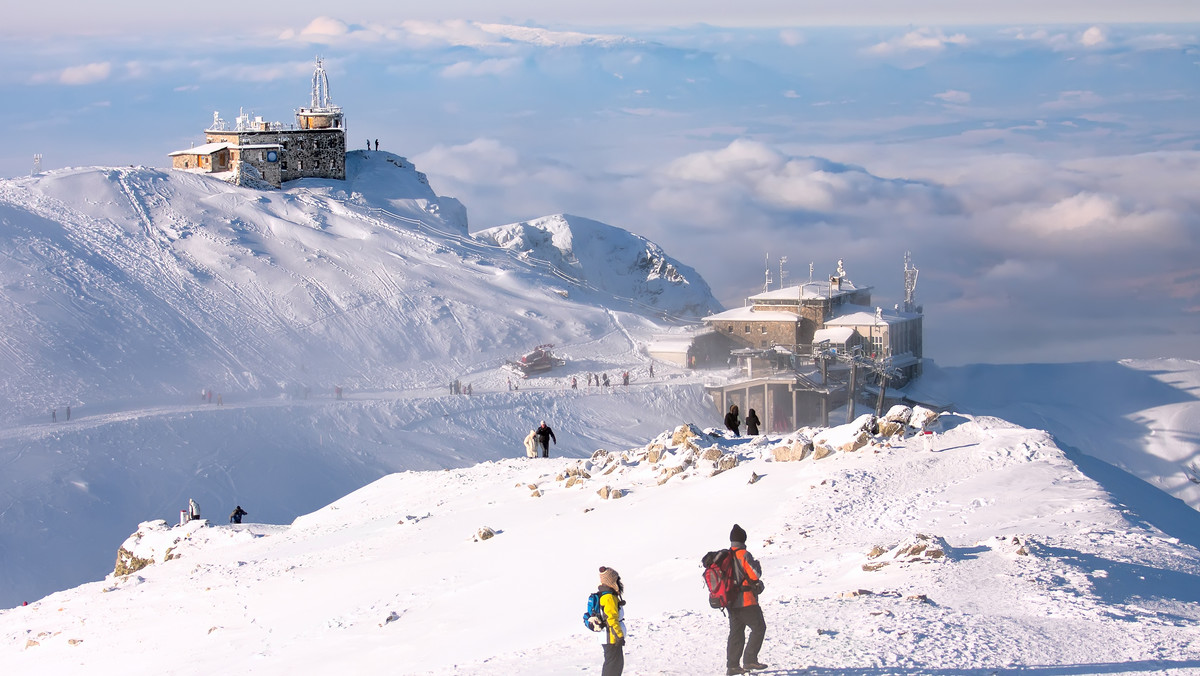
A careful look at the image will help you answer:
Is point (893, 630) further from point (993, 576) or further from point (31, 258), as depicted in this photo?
point (31, 258)

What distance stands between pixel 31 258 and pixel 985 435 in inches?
1969

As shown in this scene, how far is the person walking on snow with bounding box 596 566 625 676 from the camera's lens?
9.85 metres

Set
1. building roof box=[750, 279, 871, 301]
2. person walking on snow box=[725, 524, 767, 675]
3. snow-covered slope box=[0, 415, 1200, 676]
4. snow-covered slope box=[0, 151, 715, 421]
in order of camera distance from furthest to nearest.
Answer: building roof box=[750, 279, 871, 301] < snow-covered slope box=[0, 151, 715, 421] < snow-covered slope box=[0, 415, 1200, 676] < person walking on snow box=[725, 524, 767, 675]

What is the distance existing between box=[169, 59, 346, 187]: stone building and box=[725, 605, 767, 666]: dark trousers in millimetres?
69204

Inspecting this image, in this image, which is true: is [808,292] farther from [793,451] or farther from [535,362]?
[793,451]

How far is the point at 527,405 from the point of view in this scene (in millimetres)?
51750

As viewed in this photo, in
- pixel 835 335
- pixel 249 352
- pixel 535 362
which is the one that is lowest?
pixel 535 362

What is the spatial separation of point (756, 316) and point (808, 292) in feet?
13.3

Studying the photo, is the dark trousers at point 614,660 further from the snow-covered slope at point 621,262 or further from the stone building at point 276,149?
the snow-covered slope at point 621,262

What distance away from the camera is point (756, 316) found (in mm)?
68375

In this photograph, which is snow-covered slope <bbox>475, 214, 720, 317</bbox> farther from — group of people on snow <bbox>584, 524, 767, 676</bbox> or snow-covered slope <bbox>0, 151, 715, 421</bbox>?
group of people on snow <bbox>584, 524, 767, 676</bbox>

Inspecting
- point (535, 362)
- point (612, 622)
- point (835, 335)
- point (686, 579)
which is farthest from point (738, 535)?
point (835, 335)

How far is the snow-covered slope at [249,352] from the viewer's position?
39.3 meters

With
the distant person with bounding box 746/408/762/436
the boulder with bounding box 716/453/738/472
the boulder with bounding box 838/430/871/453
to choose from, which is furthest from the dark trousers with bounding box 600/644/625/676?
the distant person with bounding box 746/408/762/436
